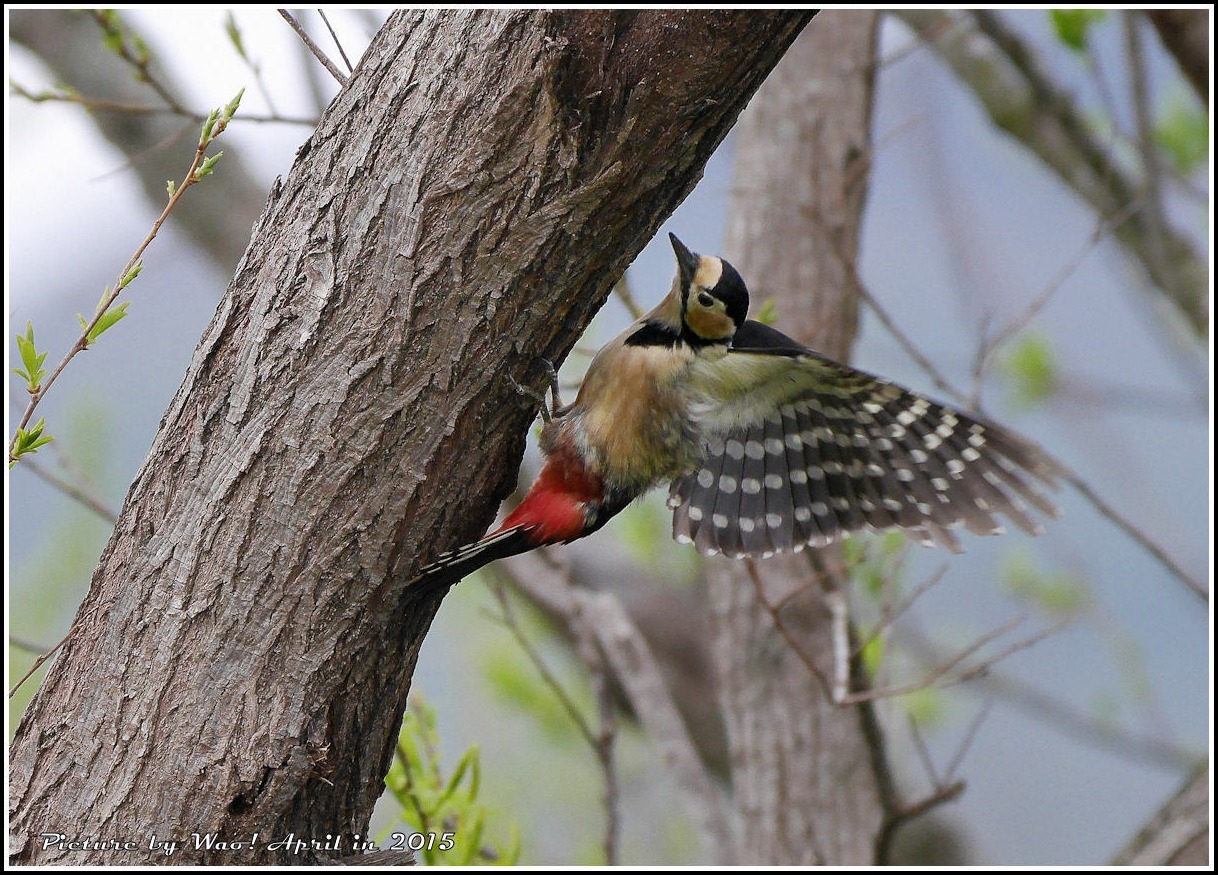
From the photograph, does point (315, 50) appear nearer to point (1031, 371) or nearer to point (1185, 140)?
point (1031, 371)

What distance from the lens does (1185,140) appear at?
4344mm

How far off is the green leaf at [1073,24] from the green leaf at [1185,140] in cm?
115

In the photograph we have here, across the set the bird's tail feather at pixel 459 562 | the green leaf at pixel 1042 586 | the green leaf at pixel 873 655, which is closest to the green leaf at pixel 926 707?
the green leaf at pixel 1042 586

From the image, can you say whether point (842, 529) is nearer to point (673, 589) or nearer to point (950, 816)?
point (673, 589)

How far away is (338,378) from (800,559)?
2.23m

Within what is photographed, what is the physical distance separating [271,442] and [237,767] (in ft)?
1.59

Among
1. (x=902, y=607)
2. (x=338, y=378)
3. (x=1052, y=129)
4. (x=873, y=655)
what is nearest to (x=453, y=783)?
(x=338, y=378)

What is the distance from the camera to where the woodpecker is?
2.33 m

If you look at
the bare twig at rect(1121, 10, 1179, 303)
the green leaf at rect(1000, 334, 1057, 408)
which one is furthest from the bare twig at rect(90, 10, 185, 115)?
the green leaf at rect(1000, 334, 1057, 408)

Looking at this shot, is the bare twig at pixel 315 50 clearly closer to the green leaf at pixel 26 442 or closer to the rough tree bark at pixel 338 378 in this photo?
the rough tree bark at pixel 338 378

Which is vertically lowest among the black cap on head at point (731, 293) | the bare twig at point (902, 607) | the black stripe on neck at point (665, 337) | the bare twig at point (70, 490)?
the bare twig at point (902, 607)

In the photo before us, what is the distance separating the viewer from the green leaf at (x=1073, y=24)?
10.8 ft

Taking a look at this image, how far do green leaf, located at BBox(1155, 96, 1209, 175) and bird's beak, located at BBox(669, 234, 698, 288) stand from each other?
2.74m

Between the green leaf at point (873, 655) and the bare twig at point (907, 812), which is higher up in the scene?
the green leaf at point (873, 655)
